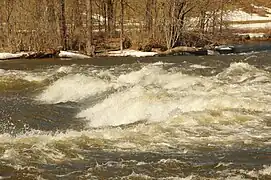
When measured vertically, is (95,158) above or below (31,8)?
below

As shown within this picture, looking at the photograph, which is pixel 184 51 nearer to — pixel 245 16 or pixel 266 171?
pixel 266 171

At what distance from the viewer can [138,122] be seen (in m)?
12.4

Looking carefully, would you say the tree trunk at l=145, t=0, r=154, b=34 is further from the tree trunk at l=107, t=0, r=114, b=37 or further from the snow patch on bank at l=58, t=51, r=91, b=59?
the snow patch on bank at l=58, t=51, r=91, b=59

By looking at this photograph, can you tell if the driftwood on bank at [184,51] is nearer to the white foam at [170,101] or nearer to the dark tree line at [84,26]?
the dark tree line at [84,26]

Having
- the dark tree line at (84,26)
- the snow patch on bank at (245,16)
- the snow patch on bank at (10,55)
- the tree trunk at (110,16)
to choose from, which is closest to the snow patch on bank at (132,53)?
the dark tree line at (84,26)

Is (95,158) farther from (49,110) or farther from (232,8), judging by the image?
(232,8)

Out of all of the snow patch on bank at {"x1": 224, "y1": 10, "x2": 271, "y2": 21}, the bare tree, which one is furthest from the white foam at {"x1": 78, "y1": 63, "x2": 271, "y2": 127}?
the snow patch on bank at {"x1": 224, "y1": 10, "x2": 271, "y2": 21}

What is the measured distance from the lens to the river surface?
27.9ft

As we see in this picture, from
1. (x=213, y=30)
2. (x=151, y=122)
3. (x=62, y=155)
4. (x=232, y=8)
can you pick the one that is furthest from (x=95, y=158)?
(x=232, y=8)

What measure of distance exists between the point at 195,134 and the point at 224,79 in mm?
7340

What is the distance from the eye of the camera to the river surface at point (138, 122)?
851cm

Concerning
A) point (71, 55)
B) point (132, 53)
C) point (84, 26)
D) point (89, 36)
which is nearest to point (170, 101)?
point (132, 53)

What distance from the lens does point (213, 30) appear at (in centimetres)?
3644

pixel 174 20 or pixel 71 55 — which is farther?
pixel 174 20
